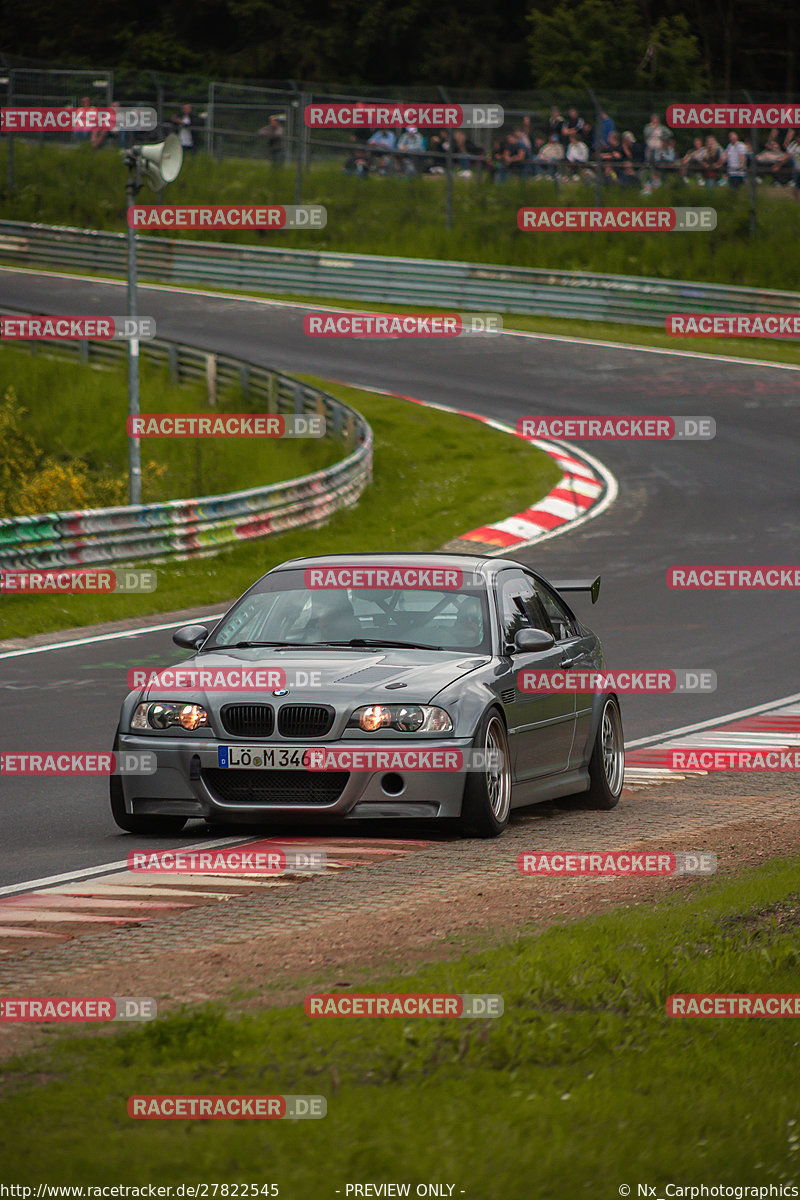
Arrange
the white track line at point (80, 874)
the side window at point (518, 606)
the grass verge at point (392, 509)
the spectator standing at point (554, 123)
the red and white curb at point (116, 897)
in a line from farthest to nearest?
the spectator standing at point (554, 123) < the grass verge at point (392, 509) < the side window at point (518, 606) < the white track line at point (80, 874) < the red and white curb at point (116, 897)

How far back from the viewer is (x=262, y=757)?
8820mm

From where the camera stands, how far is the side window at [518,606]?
10.0m

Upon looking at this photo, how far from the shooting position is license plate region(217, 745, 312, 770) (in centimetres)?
877

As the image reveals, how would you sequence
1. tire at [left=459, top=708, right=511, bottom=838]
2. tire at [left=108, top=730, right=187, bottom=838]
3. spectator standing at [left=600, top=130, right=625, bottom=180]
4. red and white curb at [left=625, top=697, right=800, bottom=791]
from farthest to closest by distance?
spectator standing at [left=600, top=130, right=625, bottom=180], red and white curb at [left=625, top=697, right=800, bottom=791], tire at [left=108, top=730, right=187, bottom=838], tire at [left=459, top=708, right=511, bottom=838]

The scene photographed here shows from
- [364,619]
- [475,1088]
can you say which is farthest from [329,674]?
[475,1088]

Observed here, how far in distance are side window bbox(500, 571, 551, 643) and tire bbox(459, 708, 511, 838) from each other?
83cm

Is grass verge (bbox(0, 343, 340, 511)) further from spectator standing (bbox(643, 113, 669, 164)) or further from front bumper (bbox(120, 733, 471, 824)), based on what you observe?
front bumper (bbox(120, 733, 471, 824))

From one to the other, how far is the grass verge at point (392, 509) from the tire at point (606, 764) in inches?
369

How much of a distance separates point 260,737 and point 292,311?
35861 millimetres

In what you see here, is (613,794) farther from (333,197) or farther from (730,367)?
(333,197)

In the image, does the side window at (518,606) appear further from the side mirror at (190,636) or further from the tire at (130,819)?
the tire at (130,819)

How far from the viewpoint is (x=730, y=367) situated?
37469mm

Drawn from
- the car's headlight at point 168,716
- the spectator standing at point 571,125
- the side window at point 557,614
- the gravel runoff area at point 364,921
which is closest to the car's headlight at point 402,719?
the gravel runoff area at point 364,921

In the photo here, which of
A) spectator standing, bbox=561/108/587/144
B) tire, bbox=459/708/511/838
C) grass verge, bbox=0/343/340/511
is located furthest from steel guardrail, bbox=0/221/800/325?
tire, bbox=459/708/511/838
